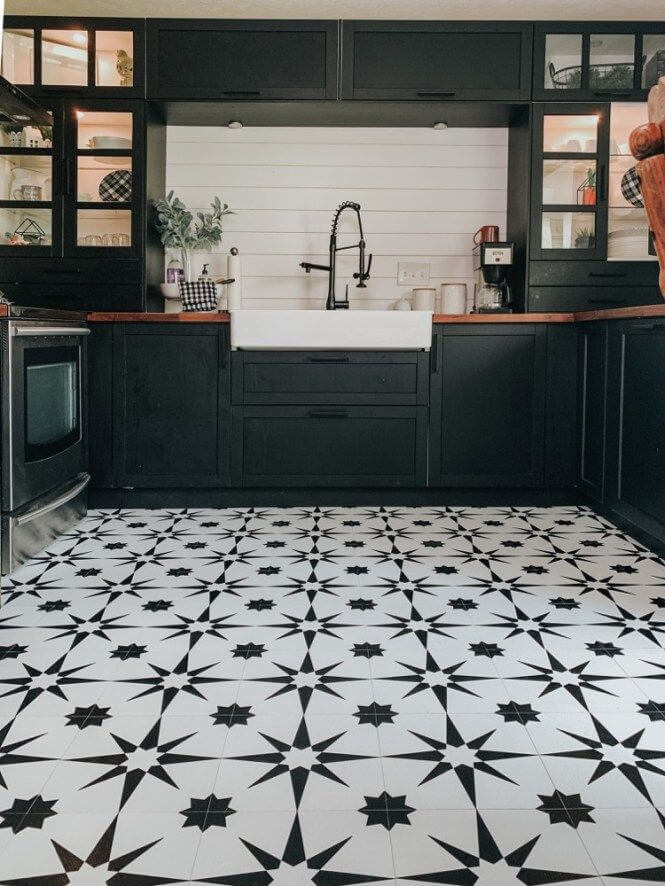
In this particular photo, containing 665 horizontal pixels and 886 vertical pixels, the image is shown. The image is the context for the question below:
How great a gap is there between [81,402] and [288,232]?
1567 mm

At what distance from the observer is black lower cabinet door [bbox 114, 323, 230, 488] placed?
13.4ft

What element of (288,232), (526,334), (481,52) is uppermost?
(481,52)

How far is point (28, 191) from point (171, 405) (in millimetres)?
1326

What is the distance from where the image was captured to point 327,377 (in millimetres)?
4129

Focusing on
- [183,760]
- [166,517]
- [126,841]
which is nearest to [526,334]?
[166,517]

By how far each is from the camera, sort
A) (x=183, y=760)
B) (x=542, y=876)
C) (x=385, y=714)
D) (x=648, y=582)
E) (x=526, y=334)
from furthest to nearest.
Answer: (x=526, y=334), (x=648, y=582), (x=385, y=714), (x=183, y=760), (x=542, y=876)

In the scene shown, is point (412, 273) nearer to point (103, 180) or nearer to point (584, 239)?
point (584, 239)

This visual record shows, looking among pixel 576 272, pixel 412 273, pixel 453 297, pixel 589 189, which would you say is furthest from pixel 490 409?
pixel 589 189

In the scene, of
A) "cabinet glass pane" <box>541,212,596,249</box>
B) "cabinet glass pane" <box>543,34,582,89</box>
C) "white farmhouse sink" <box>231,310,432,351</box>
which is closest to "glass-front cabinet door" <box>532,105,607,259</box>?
"cabinet glass pane" <box>541,212,596,249</box>

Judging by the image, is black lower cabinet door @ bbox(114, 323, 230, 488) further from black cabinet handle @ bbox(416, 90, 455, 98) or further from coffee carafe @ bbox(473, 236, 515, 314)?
black cabinet handle @ bbox(416, 90, 455, 98)

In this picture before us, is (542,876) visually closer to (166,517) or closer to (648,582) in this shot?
(648,582)

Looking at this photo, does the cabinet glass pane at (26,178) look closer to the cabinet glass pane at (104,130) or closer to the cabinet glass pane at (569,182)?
the cabinet glass pane at (104,130)

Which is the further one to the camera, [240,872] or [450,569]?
[450,569]

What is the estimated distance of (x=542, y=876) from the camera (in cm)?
132
